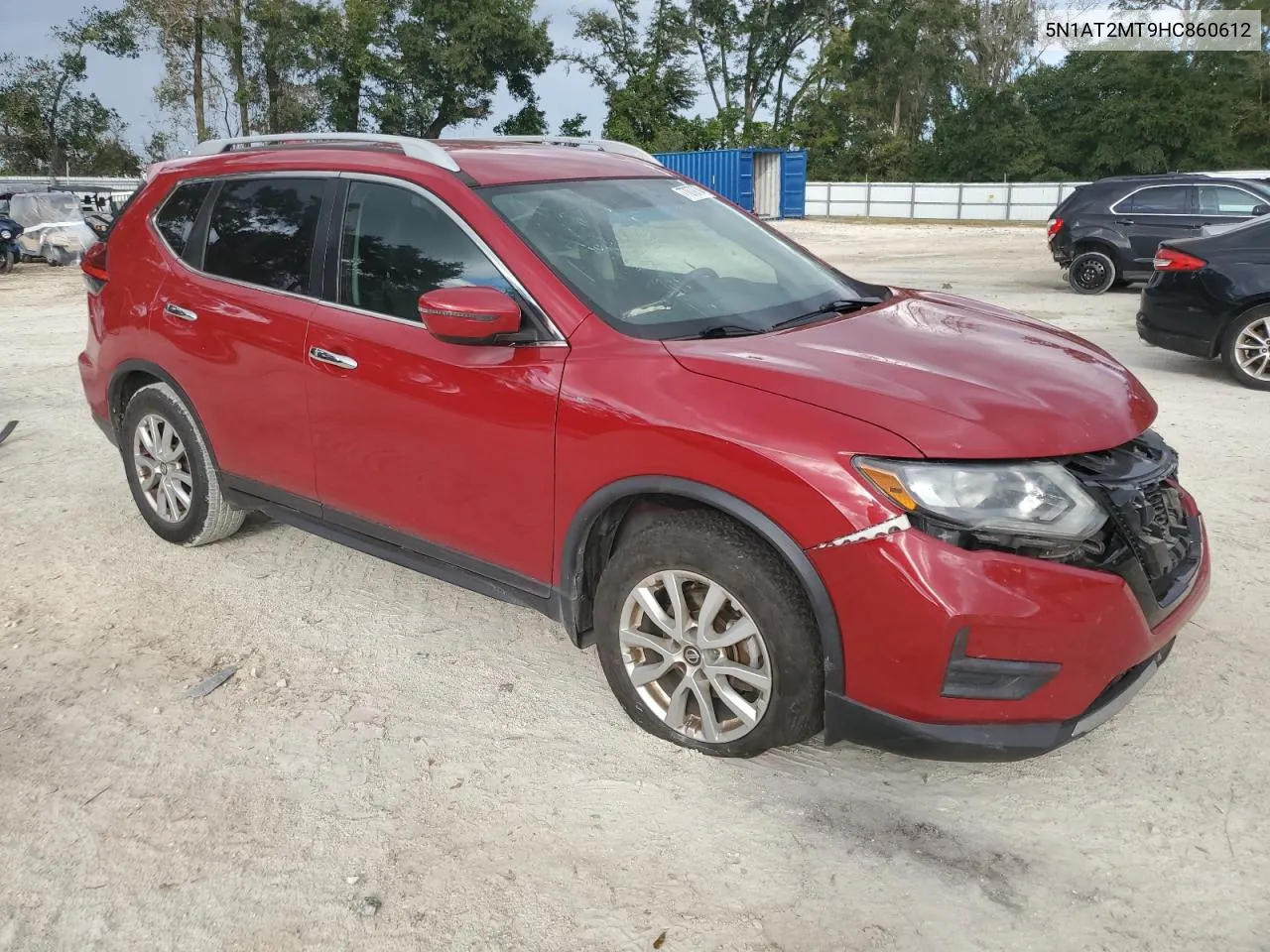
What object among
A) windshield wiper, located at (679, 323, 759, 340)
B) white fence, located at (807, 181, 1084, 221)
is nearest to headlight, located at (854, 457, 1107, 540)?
windshield wiper, located at (679, 323, 759, 340)

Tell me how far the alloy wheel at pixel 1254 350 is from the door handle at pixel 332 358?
6959 mm

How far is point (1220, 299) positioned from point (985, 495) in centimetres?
654

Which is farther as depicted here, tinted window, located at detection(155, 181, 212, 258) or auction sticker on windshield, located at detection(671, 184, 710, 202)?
tinted window, located at detection(155, 181, 212, 258)

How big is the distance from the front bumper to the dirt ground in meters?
0.33

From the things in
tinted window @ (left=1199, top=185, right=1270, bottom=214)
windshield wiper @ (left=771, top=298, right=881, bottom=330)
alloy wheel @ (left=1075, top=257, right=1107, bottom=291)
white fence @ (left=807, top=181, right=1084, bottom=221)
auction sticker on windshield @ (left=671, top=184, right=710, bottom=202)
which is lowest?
alloy wheel @ (left=1075, top=257, right=1107, bottom=291)

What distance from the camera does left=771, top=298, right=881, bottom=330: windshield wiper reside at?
350 centimetres

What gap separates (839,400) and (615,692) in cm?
120

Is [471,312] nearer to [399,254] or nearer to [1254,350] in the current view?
[399,254]

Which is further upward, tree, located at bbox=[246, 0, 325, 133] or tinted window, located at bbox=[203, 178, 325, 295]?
tree, located at bbox=[246, 0, 325, 133]

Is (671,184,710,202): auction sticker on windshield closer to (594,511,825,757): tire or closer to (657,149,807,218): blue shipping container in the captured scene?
(594,511,825,757): tire

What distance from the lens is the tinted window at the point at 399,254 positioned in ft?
11.6

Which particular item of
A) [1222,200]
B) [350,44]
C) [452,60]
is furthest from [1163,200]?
[350,44]

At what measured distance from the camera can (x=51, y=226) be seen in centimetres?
2175

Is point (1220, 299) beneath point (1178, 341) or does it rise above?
above
